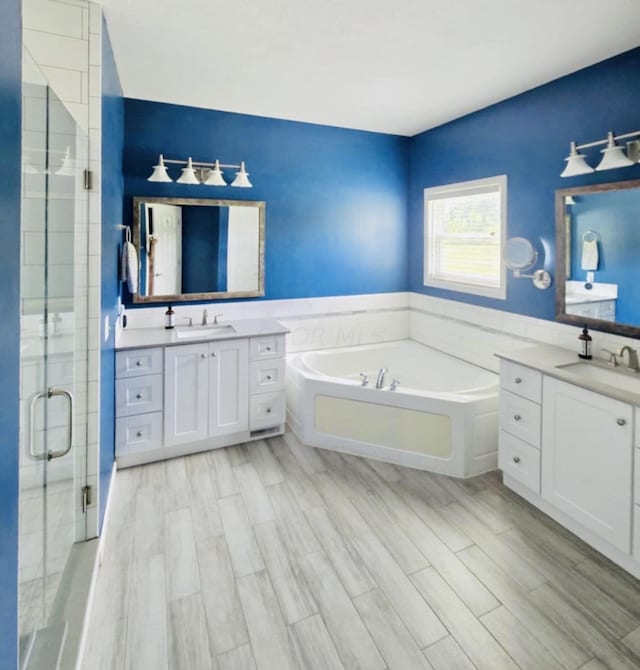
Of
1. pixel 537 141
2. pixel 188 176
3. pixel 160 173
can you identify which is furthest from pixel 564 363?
pixel 160 173

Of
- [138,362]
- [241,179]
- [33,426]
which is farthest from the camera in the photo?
[241,179]

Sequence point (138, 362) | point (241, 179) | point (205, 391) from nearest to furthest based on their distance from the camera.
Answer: point (138, 362), point (205, 391), point (241, 179)

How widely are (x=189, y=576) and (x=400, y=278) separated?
139 inches

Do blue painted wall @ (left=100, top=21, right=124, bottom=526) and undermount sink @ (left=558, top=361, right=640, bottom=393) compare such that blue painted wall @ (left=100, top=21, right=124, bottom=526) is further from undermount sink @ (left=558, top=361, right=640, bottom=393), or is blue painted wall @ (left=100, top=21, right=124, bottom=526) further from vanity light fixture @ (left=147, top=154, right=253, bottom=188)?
undermount sink @ (left=558, top=361, right=640, bottom=393)

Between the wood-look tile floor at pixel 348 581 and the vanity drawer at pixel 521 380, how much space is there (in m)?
0.68

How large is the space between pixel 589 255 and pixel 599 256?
67 mm

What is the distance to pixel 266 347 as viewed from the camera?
342 cm

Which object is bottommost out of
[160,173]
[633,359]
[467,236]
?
[633,359]

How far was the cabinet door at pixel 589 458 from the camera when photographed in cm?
203

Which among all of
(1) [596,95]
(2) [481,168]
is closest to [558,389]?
(1) [596,95]

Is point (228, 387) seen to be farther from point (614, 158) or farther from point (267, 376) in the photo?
point (614, 158)

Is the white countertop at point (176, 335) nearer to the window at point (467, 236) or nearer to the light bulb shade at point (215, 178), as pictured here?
the light bulb shade at point (215, 178)

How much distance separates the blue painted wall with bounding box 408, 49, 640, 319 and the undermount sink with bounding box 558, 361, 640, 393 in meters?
0.58

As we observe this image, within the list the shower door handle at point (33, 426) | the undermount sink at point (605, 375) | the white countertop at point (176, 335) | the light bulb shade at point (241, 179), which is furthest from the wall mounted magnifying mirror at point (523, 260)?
the shower door handle at point (33, 426)
